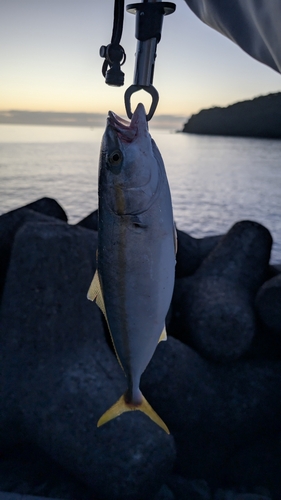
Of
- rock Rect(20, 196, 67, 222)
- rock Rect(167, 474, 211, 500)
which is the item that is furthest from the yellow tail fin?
rock Rect(20, 196, 67, 222)

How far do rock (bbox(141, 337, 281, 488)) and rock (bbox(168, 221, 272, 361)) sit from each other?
0.31 meters

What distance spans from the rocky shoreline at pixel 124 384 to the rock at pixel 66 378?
0.04 ft

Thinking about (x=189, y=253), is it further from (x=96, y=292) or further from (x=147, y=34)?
(x=147, y=34)

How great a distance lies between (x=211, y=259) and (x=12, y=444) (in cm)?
371

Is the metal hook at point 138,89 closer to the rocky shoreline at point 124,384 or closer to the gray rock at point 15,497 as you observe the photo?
the rocky shoreline at point 124,384

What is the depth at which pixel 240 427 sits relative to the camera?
531cm

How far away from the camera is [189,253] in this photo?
7.04 m

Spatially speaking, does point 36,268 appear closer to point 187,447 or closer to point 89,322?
point 89,322

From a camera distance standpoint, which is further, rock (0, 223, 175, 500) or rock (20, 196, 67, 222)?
rock (20, 196, 67, 222)

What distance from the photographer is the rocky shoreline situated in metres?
4.24

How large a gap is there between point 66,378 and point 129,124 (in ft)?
11.0

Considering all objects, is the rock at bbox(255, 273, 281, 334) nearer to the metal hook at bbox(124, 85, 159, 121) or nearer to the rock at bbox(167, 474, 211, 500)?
the rock at bbox(167, 474, 211, 500)

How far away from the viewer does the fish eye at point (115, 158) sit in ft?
6.12

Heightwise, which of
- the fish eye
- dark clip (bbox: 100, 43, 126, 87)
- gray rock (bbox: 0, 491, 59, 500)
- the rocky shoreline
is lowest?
gray rock (bbox: 0, 491, 59, 500)
